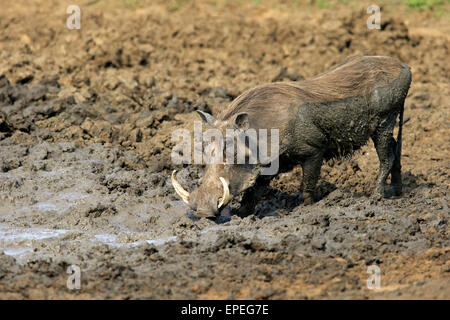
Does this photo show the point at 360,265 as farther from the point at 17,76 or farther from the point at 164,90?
the point at 17,76

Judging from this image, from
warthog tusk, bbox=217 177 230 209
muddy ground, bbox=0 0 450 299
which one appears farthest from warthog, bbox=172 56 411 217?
muddy ground, bbox=0 0 450 299

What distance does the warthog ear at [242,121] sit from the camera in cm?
607

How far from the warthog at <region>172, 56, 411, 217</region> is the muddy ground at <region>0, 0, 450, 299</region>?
0.33 m

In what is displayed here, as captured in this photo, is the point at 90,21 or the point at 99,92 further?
the point at 90,21

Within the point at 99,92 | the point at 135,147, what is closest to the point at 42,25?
the point at 99,92

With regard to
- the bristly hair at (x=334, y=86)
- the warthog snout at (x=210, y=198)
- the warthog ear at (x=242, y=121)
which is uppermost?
the bristly hair at (x=334, y=86)

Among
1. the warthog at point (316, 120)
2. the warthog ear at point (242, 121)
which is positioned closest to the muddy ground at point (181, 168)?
the warthog at point (316, 120)

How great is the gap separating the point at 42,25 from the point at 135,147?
15.1ft

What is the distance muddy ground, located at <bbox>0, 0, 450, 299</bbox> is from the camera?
5141 mm

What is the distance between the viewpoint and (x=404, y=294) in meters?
4.69

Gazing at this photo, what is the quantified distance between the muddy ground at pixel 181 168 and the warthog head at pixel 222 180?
24 centimetres

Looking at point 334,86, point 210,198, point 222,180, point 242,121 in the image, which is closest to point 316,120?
point 334,86

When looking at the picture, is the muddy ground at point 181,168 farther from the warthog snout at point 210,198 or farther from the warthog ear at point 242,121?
the warthog ear at point 242,121

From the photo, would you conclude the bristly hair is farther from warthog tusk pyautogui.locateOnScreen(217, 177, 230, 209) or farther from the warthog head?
warthog tusk pyautogui.locateOnScreen(217, 177, 230, 209)
